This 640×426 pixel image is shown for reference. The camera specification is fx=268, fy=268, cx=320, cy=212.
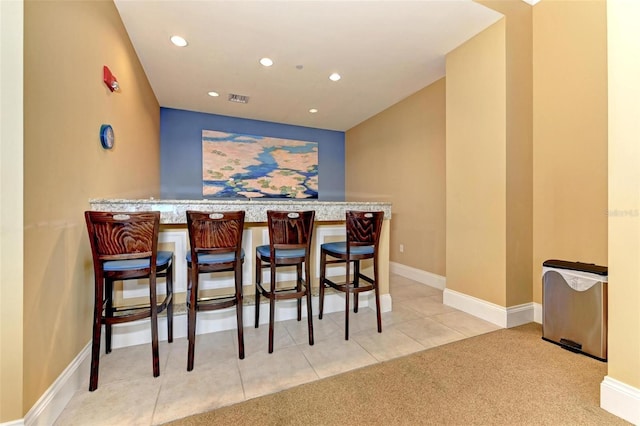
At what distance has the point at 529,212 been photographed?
8.48 feet

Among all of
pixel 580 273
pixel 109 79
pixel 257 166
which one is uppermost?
pixel 109 79

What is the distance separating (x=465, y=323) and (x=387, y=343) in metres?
0.90

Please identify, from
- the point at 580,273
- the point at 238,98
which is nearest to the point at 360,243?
the point at 580,273

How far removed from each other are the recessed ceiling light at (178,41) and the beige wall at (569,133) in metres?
3.42

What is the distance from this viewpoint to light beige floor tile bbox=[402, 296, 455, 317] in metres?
2.79

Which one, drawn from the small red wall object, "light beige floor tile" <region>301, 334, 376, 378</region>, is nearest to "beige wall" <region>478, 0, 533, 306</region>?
"light beige floor tile" <region>301, 334, 376, 378</region>

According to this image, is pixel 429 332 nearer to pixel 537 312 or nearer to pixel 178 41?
pixel 537 312

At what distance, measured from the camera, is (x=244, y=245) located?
254 centimetres

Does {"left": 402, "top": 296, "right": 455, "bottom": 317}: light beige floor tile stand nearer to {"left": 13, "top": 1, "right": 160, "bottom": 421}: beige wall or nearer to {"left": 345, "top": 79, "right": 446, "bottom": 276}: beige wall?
{"left": 345, "top": 79, "right": 446, "bottom": 276}: beige wall

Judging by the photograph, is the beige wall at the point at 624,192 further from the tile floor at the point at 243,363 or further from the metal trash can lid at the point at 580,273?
the tile floor at the point at 243,363

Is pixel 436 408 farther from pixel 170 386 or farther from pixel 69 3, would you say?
pixel 69 3

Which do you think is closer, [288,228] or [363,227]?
[288,228]

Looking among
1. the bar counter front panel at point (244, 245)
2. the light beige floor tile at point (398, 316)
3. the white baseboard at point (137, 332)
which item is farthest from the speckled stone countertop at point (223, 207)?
the light beige floor tile at point (398, 316)

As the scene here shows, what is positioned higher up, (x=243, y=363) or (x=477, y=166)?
(x=477, y=166)
